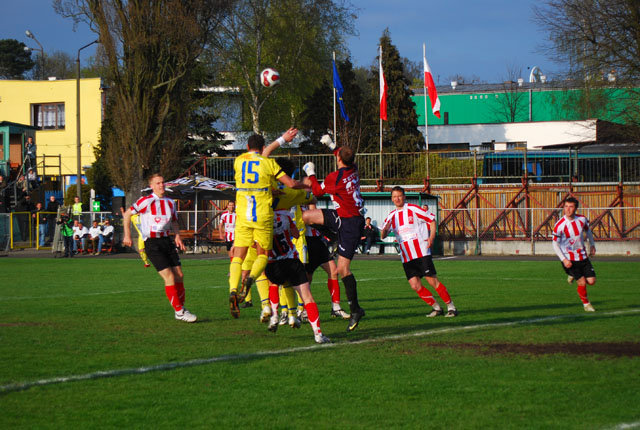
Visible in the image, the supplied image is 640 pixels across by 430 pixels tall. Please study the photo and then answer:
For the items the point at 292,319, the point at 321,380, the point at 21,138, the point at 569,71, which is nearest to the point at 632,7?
the point at 569,71

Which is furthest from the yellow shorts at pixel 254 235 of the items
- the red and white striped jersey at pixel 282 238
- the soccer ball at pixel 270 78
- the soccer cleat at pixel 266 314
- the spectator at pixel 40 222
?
the spectator at pixel 40 222

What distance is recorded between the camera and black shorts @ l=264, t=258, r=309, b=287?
9.36 m

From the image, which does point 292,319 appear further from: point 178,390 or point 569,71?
point 569,71

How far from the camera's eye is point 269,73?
13.9m

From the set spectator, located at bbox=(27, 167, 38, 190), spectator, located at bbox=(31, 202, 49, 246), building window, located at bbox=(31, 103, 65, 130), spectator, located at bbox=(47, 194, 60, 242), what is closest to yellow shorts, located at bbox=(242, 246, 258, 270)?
spectator, located at bbox=(31, 202, 49, 246)

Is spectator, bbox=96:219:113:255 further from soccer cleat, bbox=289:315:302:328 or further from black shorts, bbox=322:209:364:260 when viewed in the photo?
soccer cleat, bbox=289:315:302:328

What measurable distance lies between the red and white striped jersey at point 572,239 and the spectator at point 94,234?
84.4 ft

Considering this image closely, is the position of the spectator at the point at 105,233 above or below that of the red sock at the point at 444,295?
above

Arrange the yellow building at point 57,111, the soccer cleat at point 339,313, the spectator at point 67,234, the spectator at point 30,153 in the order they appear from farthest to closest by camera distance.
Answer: the yellow building at point 57,111 → the spectator at point 30,153 → the spectator at point 67,234 → the soccer cleat at point 339,313

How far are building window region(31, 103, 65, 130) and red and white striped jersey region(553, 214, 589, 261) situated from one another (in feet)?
175

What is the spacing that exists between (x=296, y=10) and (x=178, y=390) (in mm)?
44775

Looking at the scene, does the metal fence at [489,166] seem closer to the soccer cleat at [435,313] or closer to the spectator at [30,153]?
the spectator at [30,153]

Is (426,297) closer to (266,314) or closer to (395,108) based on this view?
(266,314)

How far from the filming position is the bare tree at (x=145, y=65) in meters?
35.7
